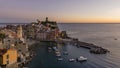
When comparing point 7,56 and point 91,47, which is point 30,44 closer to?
point 91,47

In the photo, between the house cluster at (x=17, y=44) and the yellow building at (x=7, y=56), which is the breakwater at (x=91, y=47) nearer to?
the house cluster at (x=17, y=44)

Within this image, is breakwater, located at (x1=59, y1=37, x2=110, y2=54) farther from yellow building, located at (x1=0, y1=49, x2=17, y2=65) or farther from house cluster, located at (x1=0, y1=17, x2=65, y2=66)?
yellow building, located at (x1=0, y1=49, x2=17, y2=65)

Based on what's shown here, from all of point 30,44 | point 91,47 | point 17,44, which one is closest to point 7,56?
point 17,44

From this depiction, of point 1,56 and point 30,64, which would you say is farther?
point 30,64

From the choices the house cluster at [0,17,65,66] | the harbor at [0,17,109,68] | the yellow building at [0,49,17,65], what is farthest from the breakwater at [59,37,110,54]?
the yellow building at [0,49,17,65]

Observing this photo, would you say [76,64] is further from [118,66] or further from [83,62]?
[118,66]

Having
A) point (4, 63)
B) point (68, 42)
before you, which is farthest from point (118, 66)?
point (68, 42)

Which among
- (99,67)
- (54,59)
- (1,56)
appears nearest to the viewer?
(1,56)

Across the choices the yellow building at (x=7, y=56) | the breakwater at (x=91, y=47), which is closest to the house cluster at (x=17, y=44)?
the yellow building at (x=7, y=56)

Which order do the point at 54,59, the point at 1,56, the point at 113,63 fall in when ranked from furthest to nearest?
the point at 54,59, the point at 113,63, the point at 1,56
